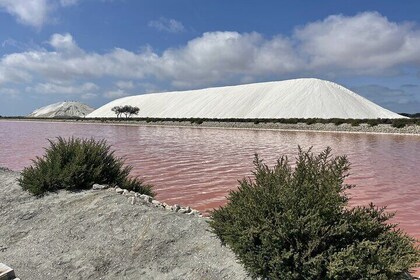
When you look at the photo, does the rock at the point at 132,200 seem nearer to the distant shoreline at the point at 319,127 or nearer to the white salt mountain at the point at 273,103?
the distant shoreline at the point at 319,127

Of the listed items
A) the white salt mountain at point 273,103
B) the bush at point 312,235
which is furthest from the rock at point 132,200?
the white salt mountain at point 273,103

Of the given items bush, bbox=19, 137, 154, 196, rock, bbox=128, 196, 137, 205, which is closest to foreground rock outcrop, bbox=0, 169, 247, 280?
rock, bbox=128, 196, 137, 205

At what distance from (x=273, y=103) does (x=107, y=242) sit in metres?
108

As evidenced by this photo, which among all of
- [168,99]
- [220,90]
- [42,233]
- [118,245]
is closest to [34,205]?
[42,233]

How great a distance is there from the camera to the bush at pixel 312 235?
3777 mm

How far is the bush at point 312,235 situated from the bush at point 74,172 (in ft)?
15.8

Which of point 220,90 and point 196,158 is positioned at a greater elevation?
point 220,90

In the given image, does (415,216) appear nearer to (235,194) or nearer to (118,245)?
(235,194)

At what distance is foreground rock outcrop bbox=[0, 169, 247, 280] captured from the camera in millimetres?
4797

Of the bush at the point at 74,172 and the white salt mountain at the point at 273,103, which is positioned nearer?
the bush at the point at 74,172

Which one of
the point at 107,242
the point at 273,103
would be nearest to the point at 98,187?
the point at 107,242

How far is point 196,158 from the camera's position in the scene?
67.8ft

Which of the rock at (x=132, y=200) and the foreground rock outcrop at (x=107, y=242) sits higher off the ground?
the rock at (x=132, y=200)

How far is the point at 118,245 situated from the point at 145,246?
1.53 ft
